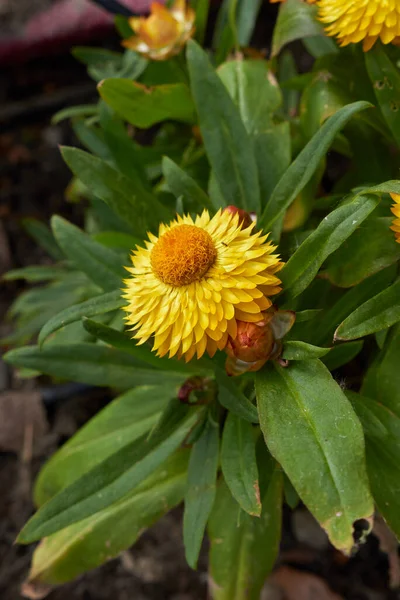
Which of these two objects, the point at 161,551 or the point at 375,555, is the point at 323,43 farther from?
the point at 161,551

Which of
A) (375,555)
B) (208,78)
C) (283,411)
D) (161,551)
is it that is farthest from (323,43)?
(161,551)

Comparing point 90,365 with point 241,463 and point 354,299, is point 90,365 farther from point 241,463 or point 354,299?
point 354,299

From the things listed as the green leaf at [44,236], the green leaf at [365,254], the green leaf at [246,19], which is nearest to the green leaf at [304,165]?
the green leaf at [365,254]

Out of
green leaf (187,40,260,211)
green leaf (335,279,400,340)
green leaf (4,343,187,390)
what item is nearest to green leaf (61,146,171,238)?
green leaf (187,40,260,211)

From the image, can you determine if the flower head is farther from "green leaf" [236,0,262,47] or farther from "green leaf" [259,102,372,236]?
"green leaf" [236,0,262,47]

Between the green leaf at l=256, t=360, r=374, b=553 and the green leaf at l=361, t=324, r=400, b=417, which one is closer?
the green leaf at l=256, t=360, r=374, b=553

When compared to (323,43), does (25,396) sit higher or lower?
lower

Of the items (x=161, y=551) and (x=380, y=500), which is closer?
(x=380, y=500)

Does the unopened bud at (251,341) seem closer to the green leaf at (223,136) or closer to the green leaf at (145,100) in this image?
the green leaf at (223,136)

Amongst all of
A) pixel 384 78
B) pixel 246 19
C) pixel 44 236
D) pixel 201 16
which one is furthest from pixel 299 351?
pixel 44 236
